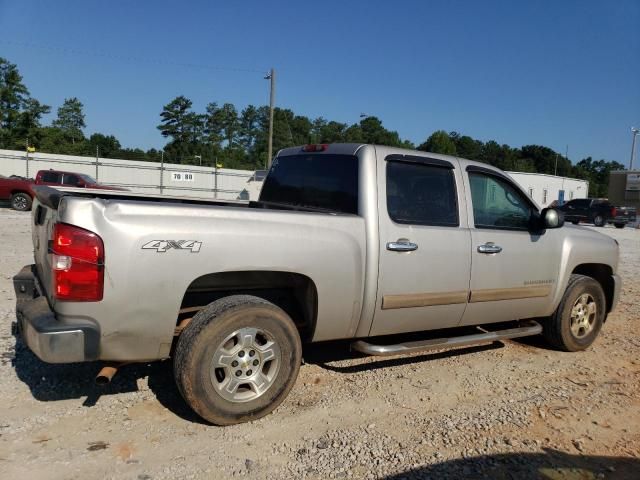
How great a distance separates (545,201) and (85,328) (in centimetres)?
4746

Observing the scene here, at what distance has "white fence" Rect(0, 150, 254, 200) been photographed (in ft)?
89.9

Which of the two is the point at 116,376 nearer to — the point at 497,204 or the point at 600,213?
the point at 497,204

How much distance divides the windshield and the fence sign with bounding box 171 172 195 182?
91.0ft

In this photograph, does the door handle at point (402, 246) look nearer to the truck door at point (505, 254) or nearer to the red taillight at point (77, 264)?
the truck door at point (505, 254)

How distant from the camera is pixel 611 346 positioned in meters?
5.75

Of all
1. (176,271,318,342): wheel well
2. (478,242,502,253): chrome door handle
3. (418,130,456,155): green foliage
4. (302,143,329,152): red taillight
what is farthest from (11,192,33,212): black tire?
(418,130,456,155): green foliage

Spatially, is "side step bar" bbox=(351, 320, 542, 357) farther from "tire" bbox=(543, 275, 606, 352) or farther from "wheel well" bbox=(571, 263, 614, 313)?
"wheel well" bbox=(571, 263, 614, 313)

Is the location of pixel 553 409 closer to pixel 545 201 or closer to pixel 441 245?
pixel 441 245

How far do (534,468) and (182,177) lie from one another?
30872 mm

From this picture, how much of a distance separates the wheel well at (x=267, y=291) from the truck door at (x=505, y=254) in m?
1.49

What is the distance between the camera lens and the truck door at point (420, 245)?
13.0 feet

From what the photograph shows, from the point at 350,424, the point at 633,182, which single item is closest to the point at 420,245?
the point at 350,424

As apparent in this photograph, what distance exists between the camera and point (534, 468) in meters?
3.14

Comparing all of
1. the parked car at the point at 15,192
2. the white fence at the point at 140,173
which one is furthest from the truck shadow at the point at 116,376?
the white fence at the point at 140,173
